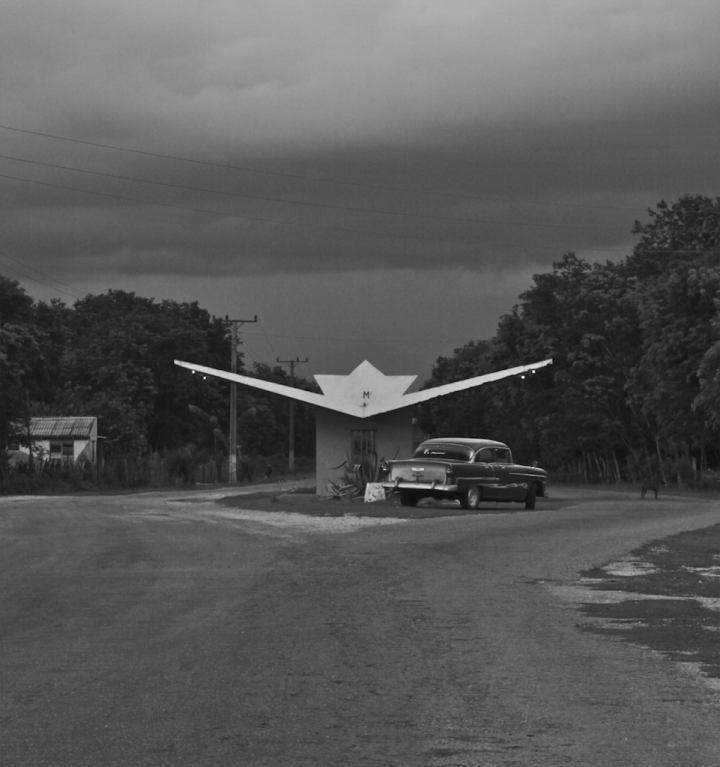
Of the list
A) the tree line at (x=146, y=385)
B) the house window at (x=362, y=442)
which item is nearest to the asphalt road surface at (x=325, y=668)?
the house window at (x=362, y=442)

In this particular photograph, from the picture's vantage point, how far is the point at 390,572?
675 inches

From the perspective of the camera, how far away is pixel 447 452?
114ft

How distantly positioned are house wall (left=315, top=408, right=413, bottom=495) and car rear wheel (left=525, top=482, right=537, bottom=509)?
22.7 ft

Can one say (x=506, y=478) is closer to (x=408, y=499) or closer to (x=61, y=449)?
(x=408, y=499)

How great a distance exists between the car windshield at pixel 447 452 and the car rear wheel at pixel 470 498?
2.66 ft

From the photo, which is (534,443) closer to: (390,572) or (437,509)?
(437,509)

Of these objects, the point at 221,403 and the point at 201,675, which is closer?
the point at 201,675

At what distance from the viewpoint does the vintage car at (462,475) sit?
33844 mm

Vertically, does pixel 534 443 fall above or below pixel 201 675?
above

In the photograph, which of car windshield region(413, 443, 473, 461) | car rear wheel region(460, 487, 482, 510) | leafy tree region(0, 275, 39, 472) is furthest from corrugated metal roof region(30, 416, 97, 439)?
car rear wheel region(460, 487, 482, 510)

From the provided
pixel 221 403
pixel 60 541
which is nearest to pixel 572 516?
pixel 60 541

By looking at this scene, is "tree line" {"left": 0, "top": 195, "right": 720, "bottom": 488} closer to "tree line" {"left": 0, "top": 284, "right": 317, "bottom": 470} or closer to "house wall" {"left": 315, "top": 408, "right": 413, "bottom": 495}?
"tree line" {"left": 0, "top": 284, "right": 317, "bottom": 470}

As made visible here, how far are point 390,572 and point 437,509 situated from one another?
55.8 feet

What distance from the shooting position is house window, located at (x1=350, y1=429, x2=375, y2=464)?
42.9 m
